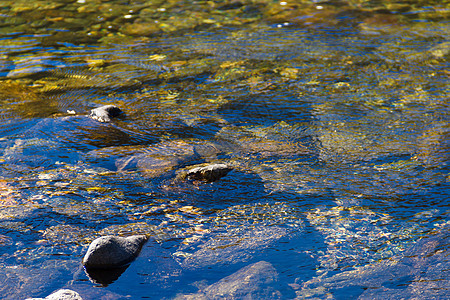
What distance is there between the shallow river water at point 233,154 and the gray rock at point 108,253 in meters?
0.10

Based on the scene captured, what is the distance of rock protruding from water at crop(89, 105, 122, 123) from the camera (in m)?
5.28

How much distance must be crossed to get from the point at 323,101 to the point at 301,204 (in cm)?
235

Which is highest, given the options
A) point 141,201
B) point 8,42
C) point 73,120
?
point 8,42

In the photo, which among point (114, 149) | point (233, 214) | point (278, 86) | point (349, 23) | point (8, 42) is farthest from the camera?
point (349, 23)

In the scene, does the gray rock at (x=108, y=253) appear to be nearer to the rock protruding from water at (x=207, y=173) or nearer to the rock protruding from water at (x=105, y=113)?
the rock protruding from water at (x=207, y=173)

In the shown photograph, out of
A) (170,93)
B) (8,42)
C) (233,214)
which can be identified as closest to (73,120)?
(170,93)

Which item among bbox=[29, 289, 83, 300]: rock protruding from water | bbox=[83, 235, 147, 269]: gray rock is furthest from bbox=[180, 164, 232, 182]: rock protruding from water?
bbox=[29, 289, 83, 300]: rock protruding from water

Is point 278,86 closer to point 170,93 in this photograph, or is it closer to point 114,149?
point 170,93

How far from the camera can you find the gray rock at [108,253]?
3131mm

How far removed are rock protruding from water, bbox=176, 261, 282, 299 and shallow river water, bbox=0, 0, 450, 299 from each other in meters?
0.01

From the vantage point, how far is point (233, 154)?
465 cm

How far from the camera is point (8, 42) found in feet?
25.5

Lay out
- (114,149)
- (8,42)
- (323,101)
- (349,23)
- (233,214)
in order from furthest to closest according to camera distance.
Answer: (349,23)
(8,42)
(323,101)
(114,149)
(233,214)

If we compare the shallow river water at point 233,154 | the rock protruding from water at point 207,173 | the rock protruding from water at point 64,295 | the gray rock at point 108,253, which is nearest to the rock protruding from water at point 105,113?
the shallow river water at point 233,154
